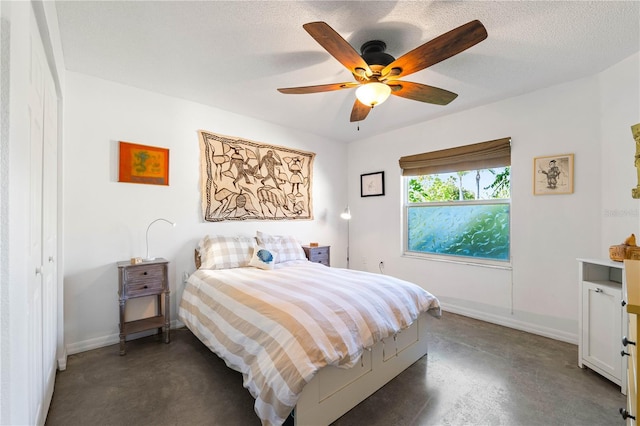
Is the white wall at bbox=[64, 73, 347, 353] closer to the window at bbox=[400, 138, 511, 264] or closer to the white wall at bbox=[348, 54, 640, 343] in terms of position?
the window at bbox=[400, 138, 511, 264]

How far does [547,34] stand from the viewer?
1.94 meters

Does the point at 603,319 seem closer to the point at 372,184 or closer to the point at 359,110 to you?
the point at 359,110

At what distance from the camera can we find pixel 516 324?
2.97 meters

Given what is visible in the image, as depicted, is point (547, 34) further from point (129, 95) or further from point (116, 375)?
point (116, 375)

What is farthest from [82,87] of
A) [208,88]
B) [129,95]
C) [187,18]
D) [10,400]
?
[10,400]

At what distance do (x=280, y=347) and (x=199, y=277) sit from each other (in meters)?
1.46

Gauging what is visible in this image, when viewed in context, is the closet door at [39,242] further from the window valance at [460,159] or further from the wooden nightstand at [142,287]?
the window valance at [460,159]

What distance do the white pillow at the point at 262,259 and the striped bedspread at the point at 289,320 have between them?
0.29 m

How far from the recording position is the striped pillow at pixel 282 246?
10.7ft

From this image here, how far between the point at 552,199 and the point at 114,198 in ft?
14.4

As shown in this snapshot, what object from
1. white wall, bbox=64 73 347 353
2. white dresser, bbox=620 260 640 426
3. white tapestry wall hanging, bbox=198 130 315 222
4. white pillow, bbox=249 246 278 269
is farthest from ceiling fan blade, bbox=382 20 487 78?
white wall, bbox=64 73 347 353

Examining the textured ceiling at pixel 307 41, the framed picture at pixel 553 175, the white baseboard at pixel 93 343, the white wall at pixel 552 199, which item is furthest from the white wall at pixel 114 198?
the framed picture at pixel 553 175

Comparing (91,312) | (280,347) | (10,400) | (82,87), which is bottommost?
(91,312)

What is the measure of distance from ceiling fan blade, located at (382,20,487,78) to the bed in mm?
1576
